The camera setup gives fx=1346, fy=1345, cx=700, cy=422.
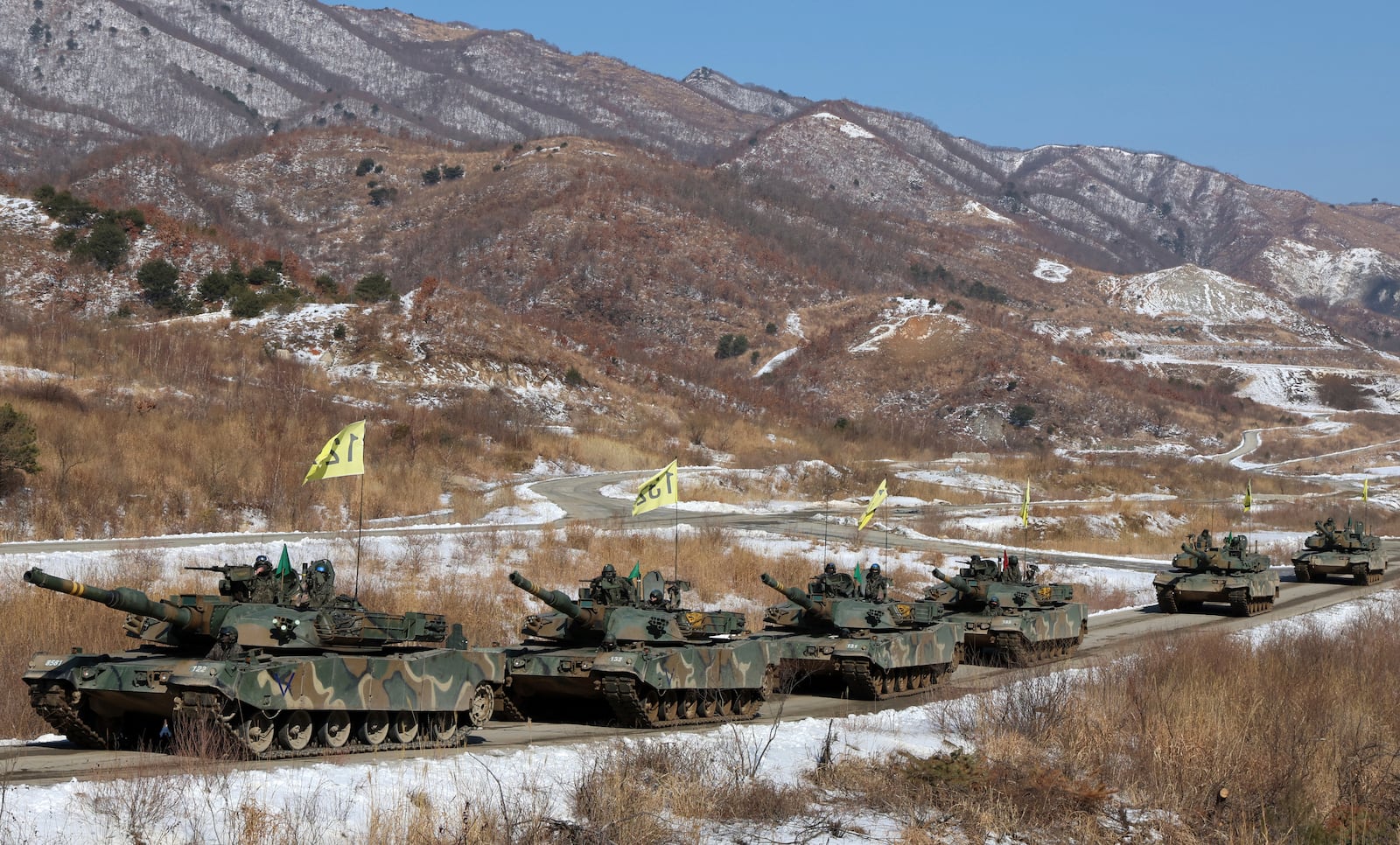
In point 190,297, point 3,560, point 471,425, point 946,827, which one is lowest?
point 946,827

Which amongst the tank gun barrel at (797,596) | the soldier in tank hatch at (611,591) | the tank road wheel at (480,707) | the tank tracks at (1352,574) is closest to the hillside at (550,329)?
the soldier in tank hatch at (611,591)

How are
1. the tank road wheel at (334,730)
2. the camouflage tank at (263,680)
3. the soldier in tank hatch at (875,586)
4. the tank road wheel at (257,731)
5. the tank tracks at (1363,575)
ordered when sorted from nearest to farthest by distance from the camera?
the camouflage tank at (263,680) → the tank road wheel at (257,731) → the tank road wheel at (334,730) → the soldier in tank hatch at (875,586) → the tank tracks at (1363,575)

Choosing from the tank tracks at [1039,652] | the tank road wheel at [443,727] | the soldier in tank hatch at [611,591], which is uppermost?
the soldier in tank hatch at [611,591]

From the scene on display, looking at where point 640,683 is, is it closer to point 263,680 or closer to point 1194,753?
point 263,680

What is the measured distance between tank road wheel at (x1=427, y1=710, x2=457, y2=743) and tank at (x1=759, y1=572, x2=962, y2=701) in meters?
6.25

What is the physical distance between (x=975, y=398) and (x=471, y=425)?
2321 inches

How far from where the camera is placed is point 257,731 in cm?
1533

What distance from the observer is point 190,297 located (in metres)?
75.5

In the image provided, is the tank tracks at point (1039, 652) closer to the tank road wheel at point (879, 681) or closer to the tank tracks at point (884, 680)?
the tank tracks at point (884, 680)

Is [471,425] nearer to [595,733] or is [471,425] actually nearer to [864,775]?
[595,733]

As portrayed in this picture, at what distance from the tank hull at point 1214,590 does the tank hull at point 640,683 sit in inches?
781

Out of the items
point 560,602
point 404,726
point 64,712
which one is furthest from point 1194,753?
point 64,712

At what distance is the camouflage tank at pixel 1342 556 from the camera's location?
45.5 metres

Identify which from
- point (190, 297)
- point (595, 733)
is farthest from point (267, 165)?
point (595, 733)
